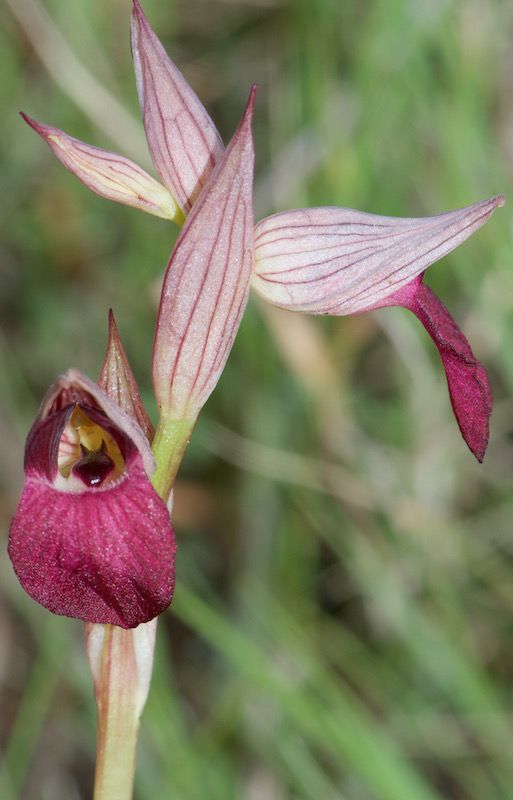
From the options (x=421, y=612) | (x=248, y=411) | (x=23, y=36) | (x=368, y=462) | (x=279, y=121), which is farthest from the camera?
(x=23, y=36)

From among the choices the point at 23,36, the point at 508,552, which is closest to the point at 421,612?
the point at 508,552

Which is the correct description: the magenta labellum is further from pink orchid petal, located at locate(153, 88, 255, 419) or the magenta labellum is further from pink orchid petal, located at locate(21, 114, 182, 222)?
pink orchid petal, located at locate(21, 114, 182, 222)

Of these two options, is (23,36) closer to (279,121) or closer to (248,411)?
(279,121)

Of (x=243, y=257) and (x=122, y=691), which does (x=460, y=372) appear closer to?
(x=243, y=257)

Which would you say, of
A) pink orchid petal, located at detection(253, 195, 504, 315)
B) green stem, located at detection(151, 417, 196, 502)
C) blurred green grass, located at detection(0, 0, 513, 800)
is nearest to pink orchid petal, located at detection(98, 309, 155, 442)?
green stem, located at detection(151, 417, 196, 502)

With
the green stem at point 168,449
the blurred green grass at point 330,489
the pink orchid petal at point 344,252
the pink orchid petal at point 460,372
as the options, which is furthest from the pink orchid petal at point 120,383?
the blurred green grass at point 330,489

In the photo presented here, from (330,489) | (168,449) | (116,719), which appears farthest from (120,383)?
(330,489)
